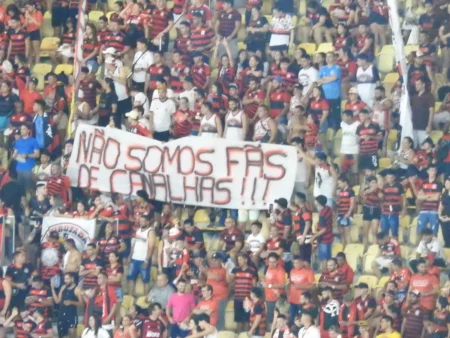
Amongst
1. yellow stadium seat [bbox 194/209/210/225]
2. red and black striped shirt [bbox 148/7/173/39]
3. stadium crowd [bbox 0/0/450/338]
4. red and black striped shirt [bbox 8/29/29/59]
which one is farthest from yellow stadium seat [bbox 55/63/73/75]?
yellow stadium seat [bbox 194/209/210/225]

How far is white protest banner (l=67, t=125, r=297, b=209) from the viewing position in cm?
2600

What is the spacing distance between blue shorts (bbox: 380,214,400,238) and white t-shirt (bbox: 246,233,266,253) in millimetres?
1545

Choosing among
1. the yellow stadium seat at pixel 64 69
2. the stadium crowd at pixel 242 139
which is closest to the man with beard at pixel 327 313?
the stadium crowd at pixel 242 139

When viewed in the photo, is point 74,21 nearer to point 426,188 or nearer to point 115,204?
point 115,204

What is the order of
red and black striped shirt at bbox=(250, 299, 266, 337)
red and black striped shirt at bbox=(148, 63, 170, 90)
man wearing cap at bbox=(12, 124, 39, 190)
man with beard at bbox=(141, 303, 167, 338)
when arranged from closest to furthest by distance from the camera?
red and black striped shirt at bbox=(250, 299, 266, 337), man with beard at bbox=(141, 303, 167, 338), man wearing cap at bbox=(12, 124, 39, 190), red and black striped shirt at bbox=(148, 63, 170, 90)

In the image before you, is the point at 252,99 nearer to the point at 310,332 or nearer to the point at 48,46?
the point at 48,46

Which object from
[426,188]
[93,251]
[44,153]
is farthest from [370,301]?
[44,153]

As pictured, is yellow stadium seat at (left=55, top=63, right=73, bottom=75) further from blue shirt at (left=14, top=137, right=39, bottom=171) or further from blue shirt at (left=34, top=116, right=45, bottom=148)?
blue shirt at (left=14, top=137, right=39, bottom=171)

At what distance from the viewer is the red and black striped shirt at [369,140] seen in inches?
1015

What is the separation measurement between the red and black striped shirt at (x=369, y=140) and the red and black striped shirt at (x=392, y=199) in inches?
38.9

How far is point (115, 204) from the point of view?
26.4m

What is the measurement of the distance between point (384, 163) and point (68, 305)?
4.71 m

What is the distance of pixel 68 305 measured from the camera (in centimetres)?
2475

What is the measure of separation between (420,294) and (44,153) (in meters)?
6.38
